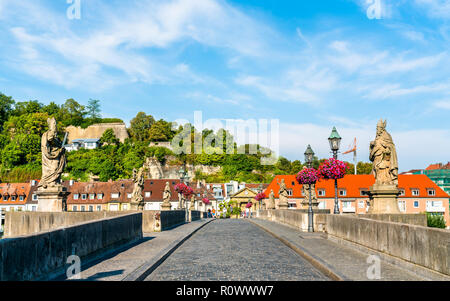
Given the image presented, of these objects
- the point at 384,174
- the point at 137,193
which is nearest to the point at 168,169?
the point at 137,193

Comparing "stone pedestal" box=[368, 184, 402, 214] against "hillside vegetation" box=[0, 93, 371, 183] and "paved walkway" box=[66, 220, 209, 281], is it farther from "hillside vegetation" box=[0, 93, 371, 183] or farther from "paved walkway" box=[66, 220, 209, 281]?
"hillside vegetation" box=[0, 93, 371, 183]

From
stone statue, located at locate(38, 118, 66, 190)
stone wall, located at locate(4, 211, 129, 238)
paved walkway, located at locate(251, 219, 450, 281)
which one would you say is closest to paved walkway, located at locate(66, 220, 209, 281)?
stone wall, located at locate(4, 211, 129, 238)

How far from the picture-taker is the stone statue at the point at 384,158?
49.0 feet

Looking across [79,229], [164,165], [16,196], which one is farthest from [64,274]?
[164,165]

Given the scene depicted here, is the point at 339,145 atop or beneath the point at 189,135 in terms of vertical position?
beneath

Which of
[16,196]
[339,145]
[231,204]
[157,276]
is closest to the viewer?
[157,276]

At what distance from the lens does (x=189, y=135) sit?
15112 cm

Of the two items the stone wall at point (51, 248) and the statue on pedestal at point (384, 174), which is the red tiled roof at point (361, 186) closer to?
the statue on pedestal at point (384, 174)

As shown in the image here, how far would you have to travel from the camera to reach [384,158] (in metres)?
15.2

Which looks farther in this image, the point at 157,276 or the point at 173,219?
the point at 173,219

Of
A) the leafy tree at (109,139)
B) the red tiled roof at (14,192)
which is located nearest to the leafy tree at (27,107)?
the leafy tree at (109,139)

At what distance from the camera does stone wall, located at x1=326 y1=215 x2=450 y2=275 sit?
722cm

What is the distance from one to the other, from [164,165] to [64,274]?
428 ft
